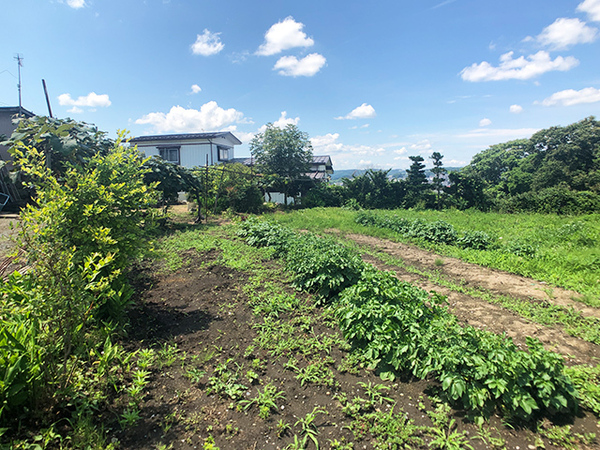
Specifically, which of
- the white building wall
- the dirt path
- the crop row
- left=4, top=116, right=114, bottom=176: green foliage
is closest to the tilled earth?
the dirt path

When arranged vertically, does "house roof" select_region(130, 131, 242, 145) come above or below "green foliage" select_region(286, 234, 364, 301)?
above

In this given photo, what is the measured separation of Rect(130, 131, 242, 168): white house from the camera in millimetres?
25031

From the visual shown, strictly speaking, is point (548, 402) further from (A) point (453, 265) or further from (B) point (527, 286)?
(A) point (453, 265)

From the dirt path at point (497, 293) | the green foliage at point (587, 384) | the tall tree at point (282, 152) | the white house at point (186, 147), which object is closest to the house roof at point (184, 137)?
the white house at point (186, 147)

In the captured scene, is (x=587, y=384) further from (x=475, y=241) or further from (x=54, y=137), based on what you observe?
(x=54, y=137)

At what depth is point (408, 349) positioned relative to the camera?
9.73ft

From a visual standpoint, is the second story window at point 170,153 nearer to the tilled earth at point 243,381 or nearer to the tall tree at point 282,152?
the tall tree at point 282,152

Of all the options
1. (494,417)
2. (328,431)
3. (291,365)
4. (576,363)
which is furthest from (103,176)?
(576,363)

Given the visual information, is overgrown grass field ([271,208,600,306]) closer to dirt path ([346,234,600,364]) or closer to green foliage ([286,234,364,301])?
dirt path ([346,234,600,364])

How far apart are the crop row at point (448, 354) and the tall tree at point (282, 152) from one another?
15175 mm

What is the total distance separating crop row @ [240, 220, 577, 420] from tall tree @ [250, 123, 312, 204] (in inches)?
597

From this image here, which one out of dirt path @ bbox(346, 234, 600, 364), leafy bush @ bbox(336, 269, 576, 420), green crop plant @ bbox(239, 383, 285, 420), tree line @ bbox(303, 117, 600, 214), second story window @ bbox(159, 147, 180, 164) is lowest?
green crop plant @ bbox(239, 383, 285, 420)

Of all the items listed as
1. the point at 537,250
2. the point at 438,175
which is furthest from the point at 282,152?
the point at 537,250

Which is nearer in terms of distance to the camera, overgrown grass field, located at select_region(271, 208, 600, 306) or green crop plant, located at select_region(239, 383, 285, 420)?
green crop plant, located at select_region(239, 383, 285, 420)
